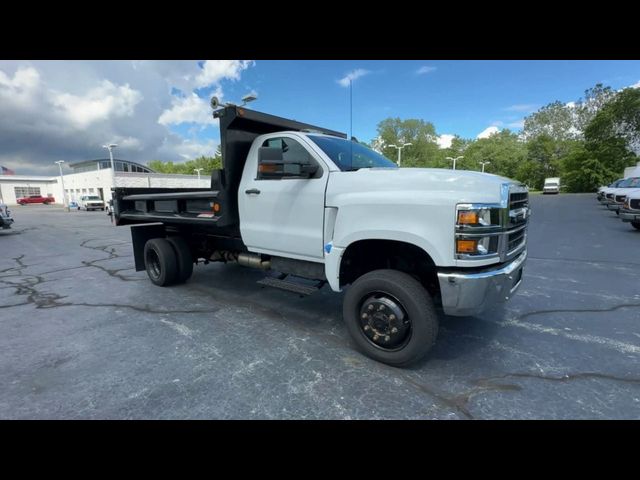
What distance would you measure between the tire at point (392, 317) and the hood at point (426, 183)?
0.79 metres

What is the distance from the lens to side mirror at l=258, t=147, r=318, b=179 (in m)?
3.14

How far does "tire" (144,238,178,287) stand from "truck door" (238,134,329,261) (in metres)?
1.93

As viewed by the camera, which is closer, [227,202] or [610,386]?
[610,386]

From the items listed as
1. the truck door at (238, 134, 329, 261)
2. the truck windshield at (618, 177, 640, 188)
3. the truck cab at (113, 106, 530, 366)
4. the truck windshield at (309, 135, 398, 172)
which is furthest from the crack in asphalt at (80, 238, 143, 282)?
the truck windshield at (618, 177, 640, 188)

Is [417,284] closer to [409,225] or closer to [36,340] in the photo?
[409,225]

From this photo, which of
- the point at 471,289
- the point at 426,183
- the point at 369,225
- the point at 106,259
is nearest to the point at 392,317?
the point at 471,289

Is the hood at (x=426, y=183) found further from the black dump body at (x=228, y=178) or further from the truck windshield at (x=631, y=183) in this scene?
the truck windshield at (x=631, y=183)

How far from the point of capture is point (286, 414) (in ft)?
7.72

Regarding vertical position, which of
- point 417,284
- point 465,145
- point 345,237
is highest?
point 465,145

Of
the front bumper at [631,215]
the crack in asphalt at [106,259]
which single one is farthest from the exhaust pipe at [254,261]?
the front bumper at [631,215]

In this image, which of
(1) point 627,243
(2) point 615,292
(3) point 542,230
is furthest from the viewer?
(3) point 542,230

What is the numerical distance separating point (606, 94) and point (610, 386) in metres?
73.2

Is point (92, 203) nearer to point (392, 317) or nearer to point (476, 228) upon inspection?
point (392, 317)

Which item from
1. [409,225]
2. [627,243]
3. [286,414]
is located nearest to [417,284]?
[409,225]
